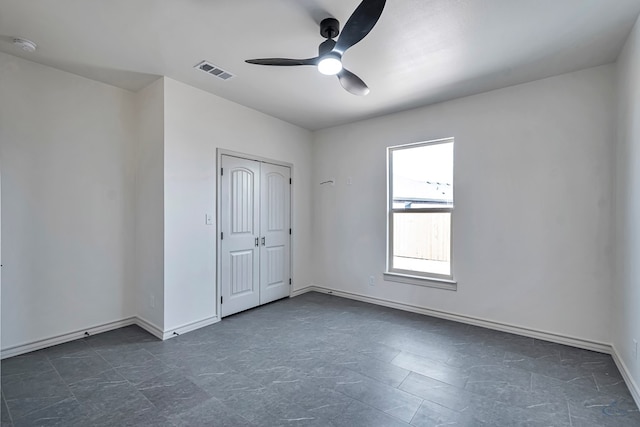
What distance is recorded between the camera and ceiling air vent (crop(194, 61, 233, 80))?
2859mm

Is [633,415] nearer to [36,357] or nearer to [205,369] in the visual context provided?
[205,369]

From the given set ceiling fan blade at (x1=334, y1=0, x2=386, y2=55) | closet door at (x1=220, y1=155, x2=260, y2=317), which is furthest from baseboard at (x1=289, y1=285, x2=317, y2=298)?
ceiling fan blade at (x1=334, y1=0, x2=386, y2=55)

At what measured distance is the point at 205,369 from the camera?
2498 mm

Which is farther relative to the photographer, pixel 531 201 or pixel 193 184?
pixel 193 184

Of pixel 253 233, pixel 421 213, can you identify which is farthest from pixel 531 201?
pixel 253 233

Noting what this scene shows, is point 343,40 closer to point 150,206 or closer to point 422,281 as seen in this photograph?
point 150,206

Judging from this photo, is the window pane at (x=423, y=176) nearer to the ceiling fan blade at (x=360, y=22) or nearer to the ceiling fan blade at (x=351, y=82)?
the ceiling fan blade at (x=351, y=82)

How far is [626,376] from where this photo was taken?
2.29 m

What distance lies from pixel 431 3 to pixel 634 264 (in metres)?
2.44

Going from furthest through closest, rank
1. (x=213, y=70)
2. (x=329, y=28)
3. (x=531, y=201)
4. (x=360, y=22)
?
1. (x=531, y=201)
2. (x=213, y=70)
3. (x=329, y=28)
4. (x=360, y=22)

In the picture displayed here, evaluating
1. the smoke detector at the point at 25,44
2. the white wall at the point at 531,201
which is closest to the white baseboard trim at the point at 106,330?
the white wall at the point at 531,201

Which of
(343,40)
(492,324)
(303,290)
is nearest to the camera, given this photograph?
(343,40)

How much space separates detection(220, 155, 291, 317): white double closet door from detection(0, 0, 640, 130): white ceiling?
1.16 meters

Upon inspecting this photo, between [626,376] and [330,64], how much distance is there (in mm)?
3333
